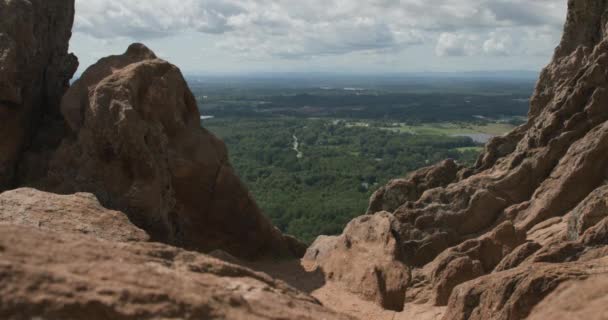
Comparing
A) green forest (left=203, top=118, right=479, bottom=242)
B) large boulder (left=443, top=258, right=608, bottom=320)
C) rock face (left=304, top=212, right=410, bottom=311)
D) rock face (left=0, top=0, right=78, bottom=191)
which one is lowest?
green forest (left=203, top=118, right=479, bottom=242)

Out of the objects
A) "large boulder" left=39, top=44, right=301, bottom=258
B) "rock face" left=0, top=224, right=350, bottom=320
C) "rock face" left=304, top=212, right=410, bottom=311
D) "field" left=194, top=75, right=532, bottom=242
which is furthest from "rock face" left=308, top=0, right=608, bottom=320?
"field" left=194, top=75, right=532, bottom=242

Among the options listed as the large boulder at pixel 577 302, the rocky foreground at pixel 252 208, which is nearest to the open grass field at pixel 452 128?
the rocky foreground at pixel 252 208

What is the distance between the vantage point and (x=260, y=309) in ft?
24.5

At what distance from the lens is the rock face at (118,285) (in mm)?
6324

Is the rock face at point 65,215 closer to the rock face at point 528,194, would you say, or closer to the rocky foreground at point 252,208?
the rocky foreground at point 252,208

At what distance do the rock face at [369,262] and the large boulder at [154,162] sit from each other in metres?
4.65

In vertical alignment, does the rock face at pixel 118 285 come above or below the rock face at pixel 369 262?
above

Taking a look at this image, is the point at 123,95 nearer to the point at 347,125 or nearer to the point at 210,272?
the point at 210,272

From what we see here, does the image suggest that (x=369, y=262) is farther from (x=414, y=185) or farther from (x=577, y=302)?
(x=577, y=302)

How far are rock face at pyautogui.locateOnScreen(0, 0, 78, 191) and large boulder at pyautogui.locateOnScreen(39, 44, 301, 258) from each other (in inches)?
84.1

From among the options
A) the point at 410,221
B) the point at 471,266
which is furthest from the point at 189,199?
the point at 471,266

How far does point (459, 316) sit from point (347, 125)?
17732 cm

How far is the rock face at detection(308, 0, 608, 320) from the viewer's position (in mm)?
16109

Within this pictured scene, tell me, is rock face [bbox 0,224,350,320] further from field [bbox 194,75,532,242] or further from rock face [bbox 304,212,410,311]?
field [bbox 194,75,532,242]
